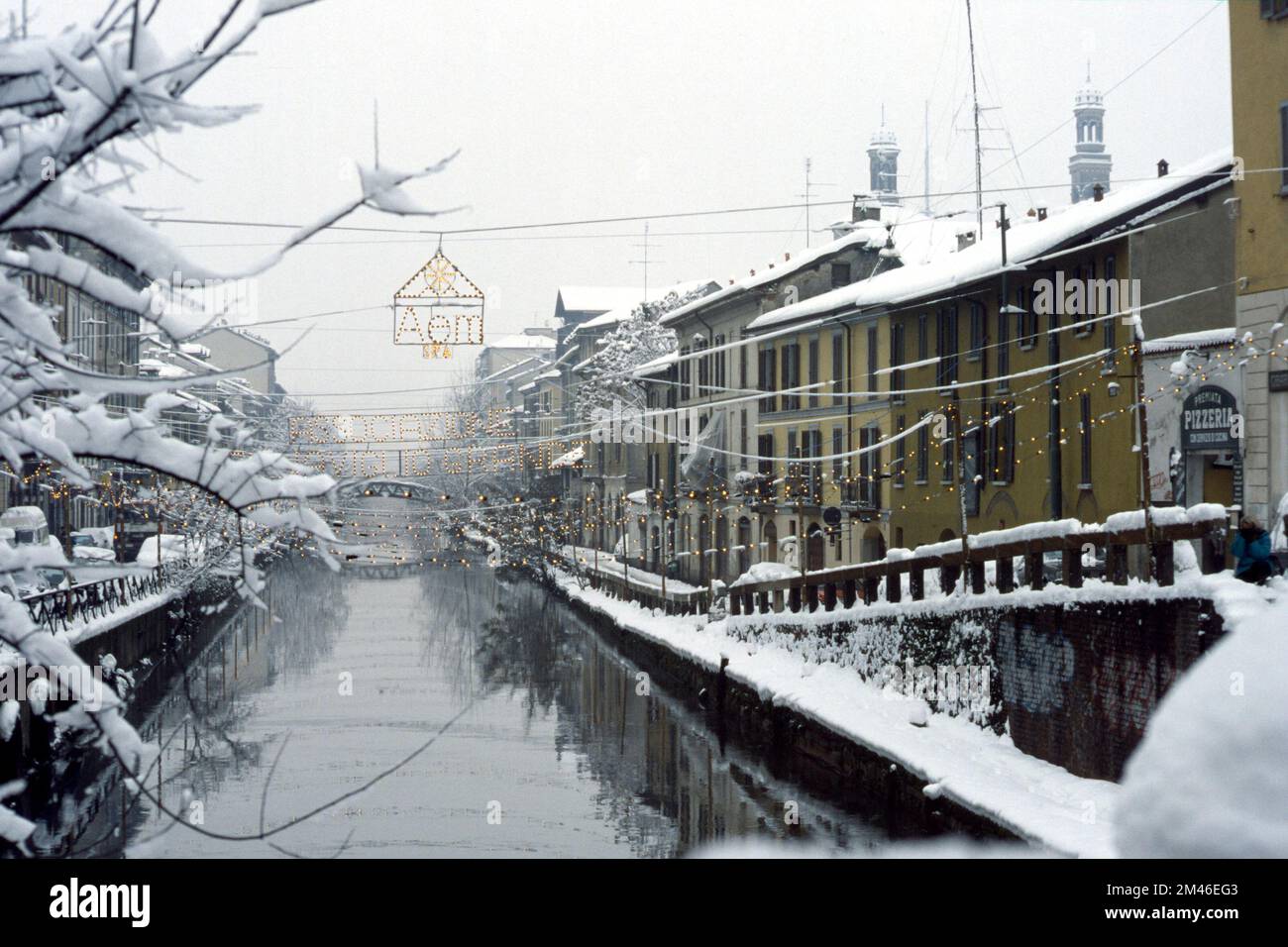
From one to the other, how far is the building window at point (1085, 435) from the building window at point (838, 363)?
13743 millimetres

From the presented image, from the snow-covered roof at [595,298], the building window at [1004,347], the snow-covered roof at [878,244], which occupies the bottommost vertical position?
the building window at [1004,347]

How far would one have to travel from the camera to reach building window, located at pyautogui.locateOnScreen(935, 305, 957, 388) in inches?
1399

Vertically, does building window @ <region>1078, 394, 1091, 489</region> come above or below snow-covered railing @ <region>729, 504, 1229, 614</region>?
above

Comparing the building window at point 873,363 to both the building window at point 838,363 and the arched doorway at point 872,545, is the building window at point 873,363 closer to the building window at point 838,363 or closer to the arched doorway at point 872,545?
the building window at point 838,363

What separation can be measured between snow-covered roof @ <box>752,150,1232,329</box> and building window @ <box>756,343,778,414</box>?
3.87 meters

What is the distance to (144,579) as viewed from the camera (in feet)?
139

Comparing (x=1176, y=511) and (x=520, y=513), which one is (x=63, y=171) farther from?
(x=520, y=513)

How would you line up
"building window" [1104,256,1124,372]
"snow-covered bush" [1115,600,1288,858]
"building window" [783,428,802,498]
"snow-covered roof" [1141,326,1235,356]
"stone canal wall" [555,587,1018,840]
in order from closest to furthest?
"snow-covered bush" [1115,600,1288,858] < "stone canal wall" [555,587,1018,840] < "snow-covered roof" [1141,326,1235,356] < "building window" [1104,256,1124,372] < "building window" [783,428,802,498]

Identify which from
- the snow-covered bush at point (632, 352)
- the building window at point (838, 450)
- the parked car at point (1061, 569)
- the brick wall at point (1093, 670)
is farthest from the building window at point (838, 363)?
the brick wall at point (1093, 670)

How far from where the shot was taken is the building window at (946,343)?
1399 inches

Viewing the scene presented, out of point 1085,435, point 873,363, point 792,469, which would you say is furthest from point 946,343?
point 792,469

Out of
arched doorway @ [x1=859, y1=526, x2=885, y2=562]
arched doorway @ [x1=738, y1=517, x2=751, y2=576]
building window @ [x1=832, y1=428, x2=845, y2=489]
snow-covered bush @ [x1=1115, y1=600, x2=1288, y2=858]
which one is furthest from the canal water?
building window @ [x1=832, y1=428, x2=845, y2=489]

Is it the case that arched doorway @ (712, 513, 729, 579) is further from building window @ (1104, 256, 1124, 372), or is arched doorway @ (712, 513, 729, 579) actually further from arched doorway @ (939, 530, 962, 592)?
arched doorway @ (939, 530, 962, 592)
